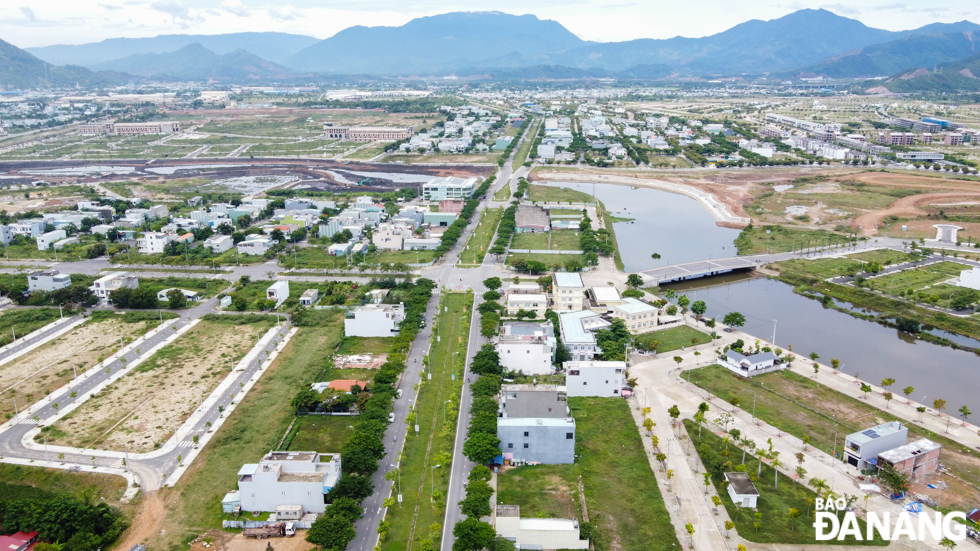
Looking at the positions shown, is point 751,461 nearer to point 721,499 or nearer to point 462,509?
point 721,499

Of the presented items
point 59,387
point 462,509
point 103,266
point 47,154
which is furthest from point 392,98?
point 462,509

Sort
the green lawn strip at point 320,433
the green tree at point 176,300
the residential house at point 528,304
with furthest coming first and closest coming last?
1. the green tree at point 176,300
2. the residential house at point 528,304
3. the green lawn strip at point 320,433

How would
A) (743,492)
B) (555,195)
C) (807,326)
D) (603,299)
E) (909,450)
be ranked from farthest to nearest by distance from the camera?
(555,195) < (603,299) < (807,326) < (909,450) < (743,492)

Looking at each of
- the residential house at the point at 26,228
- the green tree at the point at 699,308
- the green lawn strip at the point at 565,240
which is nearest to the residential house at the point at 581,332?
the green tree at the point at 699,308

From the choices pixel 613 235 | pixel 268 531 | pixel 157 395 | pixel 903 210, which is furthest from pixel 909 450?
pixel 903 210

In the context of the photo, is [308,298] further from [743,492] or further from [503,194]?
[503,194]

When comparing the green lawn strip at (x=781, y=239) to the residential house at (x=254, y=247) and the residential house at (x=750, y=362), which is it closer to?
the residential house at (x=750, y=362)
